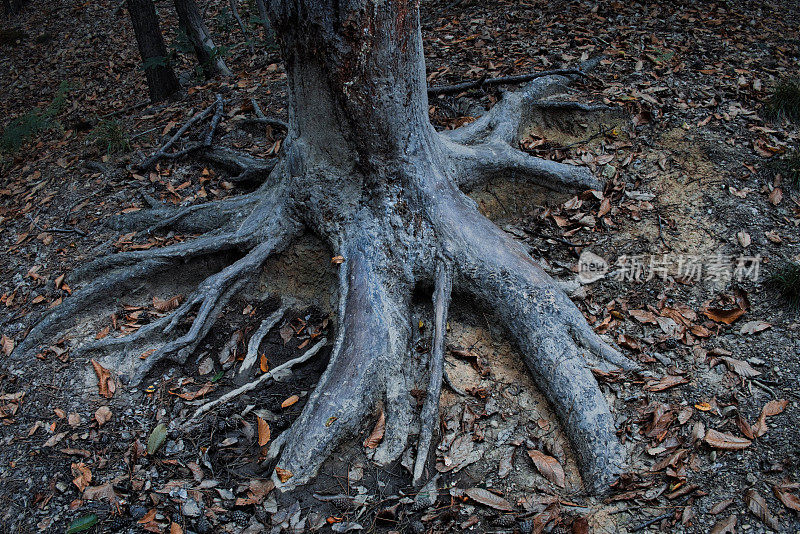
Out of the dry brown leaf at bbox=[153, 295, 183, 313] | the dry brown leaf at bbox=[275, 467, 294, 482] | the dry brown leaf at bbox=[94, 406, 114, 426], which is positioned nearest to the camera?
the dry brown leaf at bbox=[275, 467, 294, 482]

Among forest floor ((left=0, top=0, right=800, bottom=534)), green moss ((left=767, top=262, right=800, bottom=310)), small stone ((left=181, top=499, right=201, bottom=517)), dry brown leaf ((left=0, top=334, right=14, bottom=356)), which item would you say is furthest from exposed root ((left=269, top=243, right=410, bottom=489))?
green moss ((left=767, top=262, right=800, bottom=310))

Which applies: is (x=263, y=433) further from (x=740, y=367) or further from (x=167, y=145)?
(x=167, y=145)

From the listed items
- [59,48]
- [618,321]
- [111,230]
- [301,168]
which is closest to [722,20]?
[618,321]

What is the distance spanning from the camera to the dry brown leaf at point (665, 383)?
351 centimetres

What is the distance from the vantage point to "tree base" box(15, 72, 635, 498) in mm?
3396

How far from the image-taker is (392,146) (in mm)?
3818

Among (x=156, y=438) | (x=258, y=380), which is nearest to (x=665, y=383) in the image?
(x=258, y=380)

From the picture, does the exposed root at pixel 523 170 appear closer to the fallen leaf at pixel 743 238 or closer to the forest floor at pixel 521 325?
the forest floor at pixel 521 325

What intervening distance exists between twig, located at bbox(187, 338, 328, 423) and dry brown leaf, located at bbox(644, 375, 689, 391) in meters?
2.27

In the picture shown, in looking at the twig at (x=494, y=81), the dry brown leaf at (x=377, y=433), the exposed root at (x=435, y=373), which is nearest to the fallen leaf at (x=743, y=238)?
the exposed root at (x=435, y=373)

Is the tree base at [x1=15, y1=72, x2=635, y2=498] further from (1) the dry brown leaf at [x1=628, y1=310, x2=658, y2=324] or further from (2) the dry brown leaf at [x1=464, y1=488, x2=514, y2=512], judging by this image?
(1) the dry brown leaf at [x1=628, y1=310, x2=658, y2=324]

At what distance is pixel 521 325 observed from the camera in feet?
12.3

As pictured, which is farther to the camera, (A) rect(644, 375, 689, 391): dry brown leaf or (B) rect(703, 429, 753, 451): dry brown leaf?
(A) rect(644, 375, 689, 391): dry brown leaf

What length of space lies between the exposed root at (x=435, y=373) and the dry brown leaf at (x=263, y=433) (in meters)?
0.99
